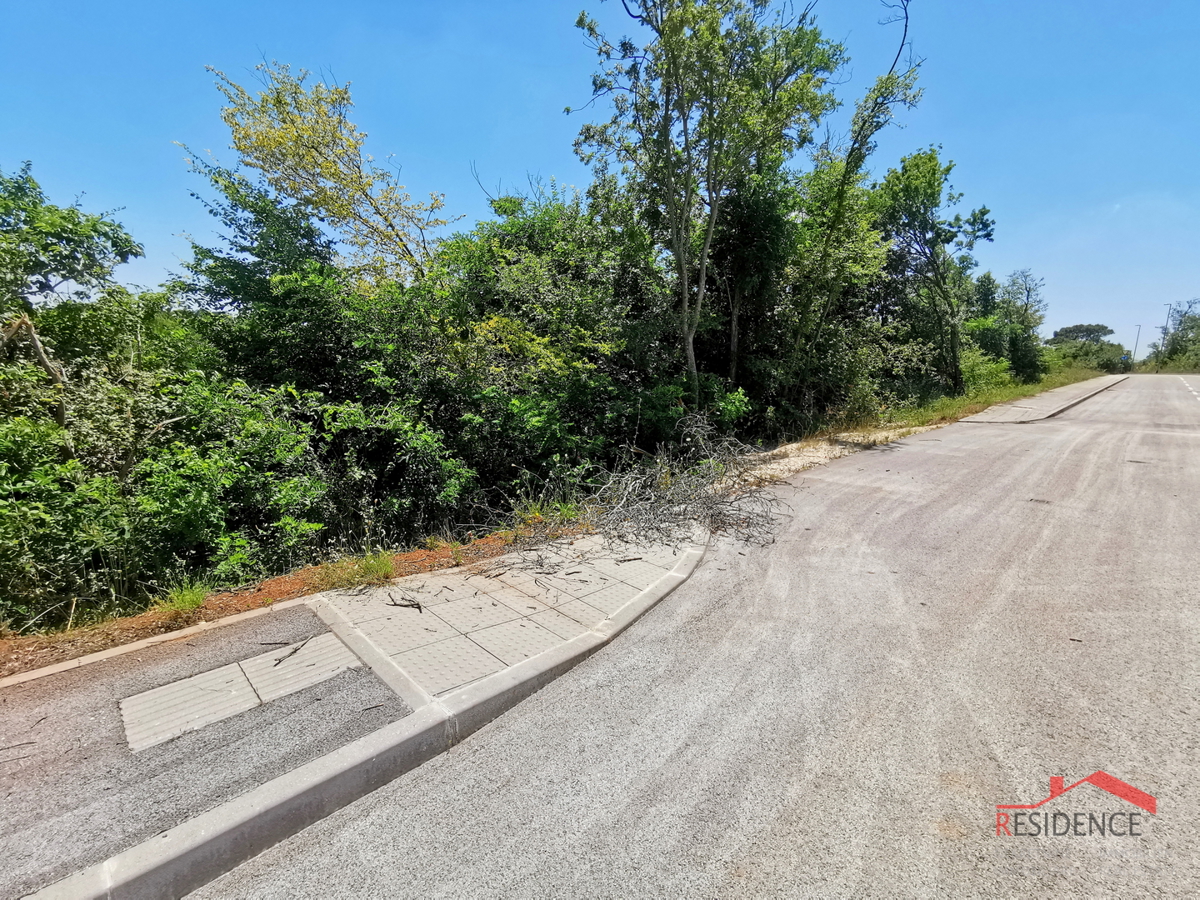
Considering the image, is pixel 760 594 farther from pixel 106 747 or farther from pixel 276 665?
pixel 106 747

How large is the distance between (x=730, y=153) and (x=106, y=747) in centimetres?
1004

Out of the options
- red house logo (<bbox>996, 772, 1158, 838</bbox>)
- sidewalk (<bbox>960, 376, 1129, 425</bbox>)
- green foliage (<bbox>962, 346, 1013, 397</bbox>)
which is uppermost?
green foliage (<bbox>962, 346, 1013, 397</bbox>)

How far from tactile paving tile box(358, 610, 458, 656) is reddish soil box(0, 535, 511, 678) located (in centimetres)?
83

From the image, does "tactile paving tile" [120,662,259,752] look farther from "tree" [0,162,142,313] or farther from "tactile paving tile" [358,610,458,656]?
"tree" [0,162,142,313]

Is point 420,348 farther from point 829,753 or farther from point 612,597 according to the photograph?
point 829,753

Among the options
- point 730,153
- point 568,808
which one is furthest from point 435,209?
point 568,808

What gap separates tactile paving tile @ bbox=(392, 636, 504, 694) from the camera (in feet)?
8.81

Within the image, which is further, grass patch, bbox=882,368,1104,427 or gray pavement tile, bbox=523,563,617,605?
grass patch, bbox=882,368,1104,427

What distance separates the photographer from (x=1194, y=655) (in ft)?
9.59

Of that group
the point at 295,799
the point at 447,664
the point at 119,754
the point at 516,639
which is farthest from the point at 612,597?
the point at 119,754

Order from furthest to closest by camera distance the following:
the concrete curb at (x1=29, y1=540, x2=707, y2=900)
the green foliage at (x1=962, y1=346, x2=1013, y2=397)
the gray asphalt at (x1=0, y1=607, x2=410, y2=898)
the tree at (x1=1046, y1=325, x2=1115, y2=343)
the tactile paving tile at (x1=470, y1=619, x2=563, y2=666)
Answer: the tree at (x1=1046, y1=325, x2=1115, y2=343), the green foliage at (x1=962, y1=346, x2=1013, y2=397), the tactile paving tile at (x1=470, y1=619, x2=563, y2=666), the gray asphalt at (x1=0, y1=607, x2=410, y2=898), the concrete curb at (x1=29, y1=540, x2=707, y2=900)

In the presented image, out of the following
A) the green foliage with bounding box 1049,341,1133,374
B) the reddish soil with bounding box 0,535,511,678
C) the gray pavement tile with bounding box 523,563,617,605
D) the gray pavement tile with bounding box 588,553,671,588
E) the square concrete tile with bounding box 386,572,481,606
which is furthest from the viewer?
the green foliage with bounding box 1049,341,1133,374

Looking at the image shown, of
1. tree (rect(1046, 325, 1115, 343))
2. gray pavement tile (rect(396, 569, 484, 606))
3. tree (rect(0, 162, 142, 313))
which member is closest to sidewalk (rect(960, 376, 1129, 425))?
gray pavement tile (rect(396, 569, 484, 606))

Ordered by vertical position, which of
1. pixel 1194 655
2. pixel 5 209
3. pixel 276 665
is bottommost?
pixel 1194 655
